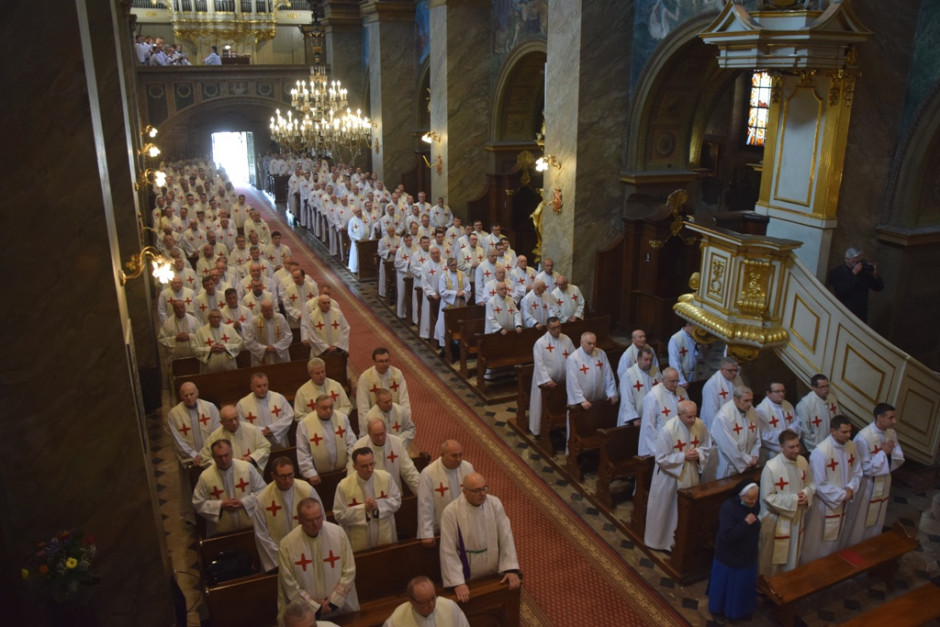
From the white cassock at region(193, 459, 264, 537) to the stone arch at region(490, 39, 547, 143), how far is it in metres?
11.3

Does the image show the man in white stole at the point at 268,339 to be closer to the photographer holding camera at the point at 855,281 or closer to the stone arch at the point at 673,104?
the stone arch at the point at 673,104

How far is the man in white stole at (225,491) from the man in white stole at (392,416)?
4.12ft

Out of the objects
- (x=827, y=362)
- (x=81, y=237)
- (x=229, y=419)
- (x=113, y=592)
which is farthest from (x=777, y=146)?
(x=113, y=592)

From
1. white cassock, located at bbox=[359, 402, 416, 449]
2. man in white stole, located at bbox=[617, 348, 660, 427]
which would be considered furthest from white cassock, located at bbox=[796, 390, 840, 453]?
white cassock, located at bbox=[359, 402, 416, 449]

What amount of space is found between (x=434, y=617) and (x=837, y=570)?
364 cm

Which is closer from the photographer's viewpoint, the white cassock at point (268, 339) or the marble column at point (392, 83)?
the white cassock at point (268, 339)

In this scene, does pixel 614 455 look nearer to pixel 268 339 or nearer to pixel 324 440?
pixel 324 440

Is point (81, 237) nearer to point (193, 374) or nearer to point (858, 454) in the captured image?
point (193, 374)

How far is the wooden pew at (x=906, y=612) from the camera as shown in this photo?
5473 mm

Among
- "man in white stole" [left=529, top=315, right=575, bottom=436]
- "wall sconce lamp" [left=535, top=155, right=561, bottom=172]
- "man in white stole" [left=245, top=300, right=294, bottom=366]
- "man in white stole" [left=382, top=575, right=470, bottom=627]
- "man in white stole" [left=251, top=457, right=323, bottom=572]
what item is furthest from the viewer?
"wall sconce lamp" [left=535, top=155, right=561, bottom=172]

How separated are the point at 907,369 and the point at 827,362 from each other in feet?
2.36

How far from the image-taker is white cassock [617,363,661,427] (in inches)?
317

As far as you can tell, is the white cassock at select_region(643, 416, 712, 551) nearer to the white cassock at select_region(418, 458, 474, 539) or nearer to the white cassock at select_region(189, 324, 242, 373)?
the white cassock at select_region(418, 458, 474, 539)

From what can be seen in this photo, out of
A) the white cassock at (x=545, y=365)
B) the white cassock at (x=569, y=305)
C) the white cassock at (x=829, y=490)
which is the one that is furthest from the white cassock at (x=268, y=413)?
the white cassock at (x=829, y=490)
